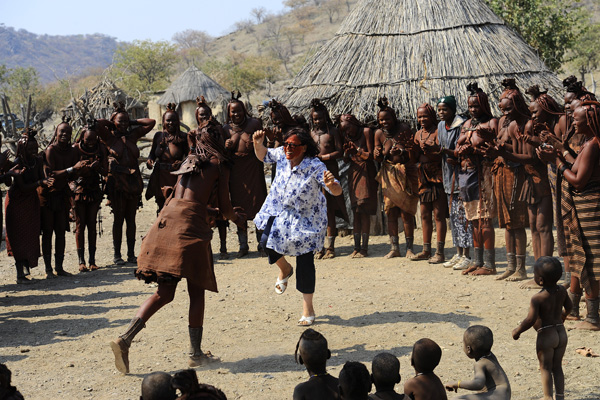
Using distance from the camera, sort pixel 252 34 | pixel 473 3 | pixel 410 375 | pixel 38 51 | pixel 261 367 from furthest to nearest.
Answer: pixel 38 51 → pixel 252 34 → pixel 473 3 → pixel 261 367 → pixel 410 375

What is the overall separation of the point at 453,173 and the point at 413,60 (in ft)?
10.2

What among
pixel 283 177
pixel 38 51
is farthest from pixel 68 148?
pixel 38 51

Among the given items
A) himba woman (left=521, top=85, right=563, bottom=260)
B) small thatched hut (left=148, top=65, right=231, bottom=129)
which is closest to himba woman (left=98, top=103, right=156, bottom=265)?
himba woman (left=521, top=85, right=563, bottom=260)

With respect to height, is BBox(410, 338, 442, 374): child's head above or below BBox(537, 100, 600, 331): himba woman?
below

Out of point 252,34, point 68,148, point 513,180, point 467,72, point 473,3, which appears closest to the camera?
point 513,180

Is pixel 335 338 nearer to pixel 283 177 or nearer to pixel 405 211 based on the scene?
pixel 283 177

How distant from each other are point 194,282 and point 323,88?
21.0 ft

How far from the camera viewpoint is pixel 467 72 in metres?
10.7

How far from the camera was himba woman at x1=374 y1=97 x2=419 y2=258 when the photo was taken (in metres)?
9.07

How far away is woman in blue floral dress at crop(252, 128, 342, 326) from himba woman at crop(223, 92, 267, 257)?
3.18 metres

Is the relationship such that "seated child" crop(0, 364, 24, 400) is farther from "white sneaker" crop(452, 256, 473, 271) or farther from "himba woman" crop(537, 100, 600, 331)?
"white sneaker" crop(452, 256, 473, 271)

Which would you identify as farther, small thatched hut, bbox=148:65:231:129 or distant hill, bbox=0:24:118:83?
distant hill, bbox=0:24:118:83

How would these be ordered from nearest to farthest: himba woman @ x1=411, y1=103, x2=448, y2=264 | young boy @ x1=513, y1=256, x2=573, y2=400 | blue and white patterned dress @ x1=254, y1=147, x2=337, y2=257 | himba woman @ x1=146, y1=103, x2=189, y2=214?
young boy @ x1=513, y1=256, x2=573, y2=400 → blue and white patterned dress @ x1=254, y1=147, x2=337, y2=257 → himba woman @ x1=411, y1=103, x2=448, y2=264 → himba woman @ x1=146, y1=103, x2=189, y2=214

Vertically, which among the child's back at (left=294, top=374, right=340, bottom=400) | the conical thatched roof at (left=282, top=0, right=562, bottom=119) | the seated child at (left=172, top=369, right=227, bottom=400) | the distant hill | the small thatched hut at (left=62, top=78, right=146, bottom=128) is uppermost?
→ the distant hill
